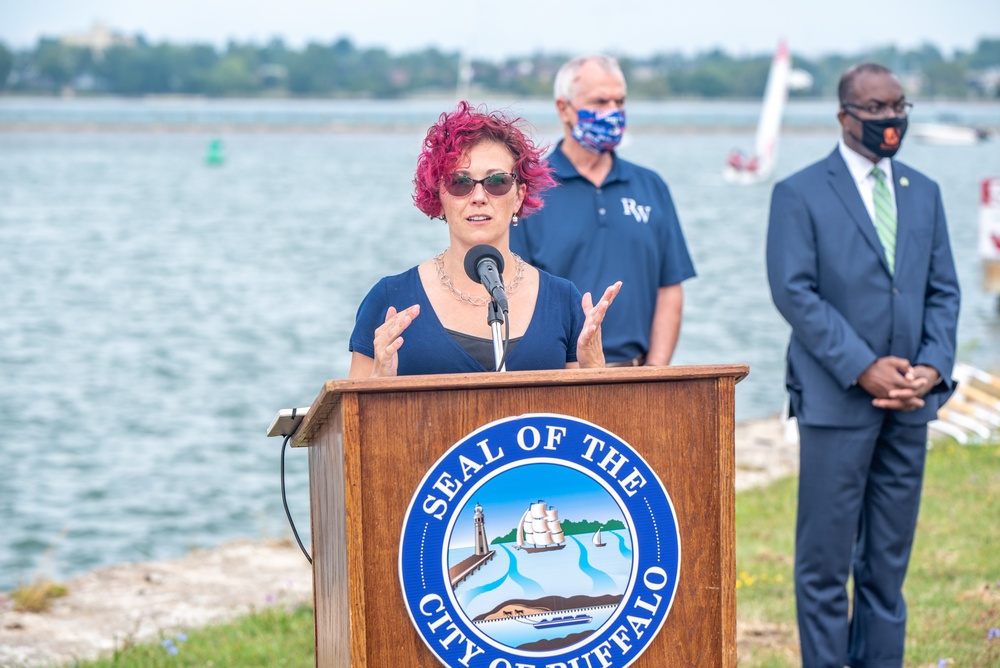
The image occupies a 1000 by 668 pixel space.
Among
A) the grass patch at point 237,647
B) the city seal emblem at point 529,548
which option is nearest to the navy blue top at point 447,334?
the city seal emblem at point 529,548

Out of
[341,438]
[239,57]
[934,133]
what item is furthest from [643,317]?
[239,57]

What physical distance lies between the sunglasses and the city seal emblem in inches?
28.5

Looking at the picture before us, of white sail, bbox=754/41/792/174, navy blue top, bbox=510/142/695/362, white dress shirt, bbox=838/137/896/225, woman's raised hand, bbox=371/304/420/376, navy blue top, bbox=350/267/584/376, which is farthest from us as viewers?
white sail, bbox=754/41/792/174

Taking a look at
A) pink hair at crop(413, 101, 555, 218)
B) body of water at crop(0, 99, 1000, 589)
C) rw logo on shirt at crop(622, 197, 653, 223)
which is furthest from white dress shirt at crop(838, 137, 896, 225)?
pink hair at crop(413, 101, 555, 218)

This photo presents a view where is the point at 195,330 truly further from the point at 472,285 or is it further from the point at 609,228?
the point at 472,285

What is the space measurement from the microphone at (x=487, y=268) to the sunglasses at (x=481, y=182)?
0.14m

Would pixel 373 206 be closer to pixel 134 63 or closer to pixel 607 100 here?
pixel 607 100

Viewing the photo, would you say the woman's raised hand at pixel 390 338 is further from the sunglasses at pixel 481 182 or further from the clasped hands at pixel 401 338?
the sunglasses at pixel 481 182

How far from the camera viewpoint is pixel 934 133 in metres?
113

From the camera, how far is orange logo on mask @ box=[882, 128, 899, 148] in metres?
4.67

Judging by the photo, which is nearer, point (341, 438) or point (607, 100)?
point (341, 438)

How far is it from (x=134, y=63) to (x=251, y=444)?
137801 mm

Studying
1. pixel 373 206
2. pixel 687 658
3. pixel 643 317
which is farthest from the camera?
pixel 373 206

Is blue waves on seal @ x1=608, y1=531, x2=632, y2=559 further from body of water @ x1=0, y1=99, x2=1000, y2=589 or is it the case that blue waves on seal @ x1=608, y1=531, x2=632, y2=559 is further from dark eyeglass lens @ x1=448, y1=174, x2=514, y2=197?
body of water @ x1=0, y1=99, x2=1000, y2=589
